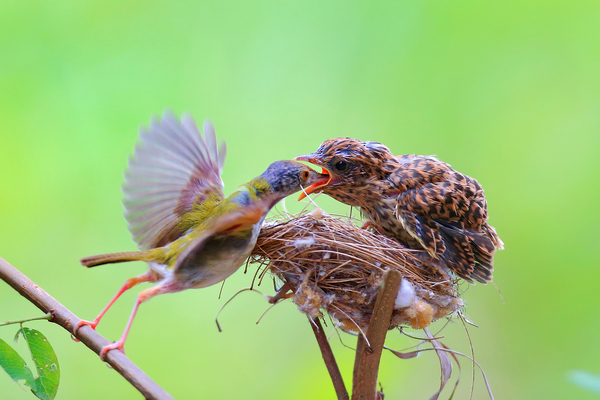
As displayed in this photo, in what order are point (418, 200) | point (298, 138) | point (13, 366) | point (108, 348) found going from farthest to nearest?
point (298, 138)
point (418, 200)
point (13, 366)
point (108, 348)

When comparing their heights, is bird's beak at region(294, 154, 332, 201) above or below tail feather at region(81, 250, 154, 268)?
above

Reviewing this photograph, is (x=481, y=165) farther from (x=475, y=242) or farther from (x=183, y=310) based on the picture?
(x=183, y=310)

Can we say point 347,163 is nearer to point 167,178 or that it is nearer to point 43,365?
point 167,178

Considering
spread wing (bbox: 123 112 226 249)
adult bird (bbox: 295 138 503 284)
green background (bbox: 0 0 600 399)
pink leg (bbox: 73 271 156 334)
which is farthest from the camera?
green background (bbox: 0 0 600 399)

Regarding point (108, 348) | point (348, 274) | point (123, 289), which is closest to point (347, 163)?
point (348, 274)

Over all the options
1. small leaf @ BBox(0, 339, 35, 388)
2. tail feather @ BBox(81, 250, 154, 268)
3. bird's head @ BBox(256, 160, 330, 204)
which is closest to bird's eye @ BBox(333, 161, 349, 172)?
bird's head @ BBox(256, 160, 330, 204)

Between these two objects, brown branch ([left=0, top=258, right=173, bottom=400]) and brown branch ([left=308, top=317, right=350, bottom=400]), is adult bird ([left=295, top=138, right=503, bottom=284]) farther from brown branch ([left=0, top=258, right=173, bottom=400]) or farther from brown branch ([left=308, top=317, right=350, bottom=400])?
brown branch ([left=0, top=258, right=173, bottom=400])
